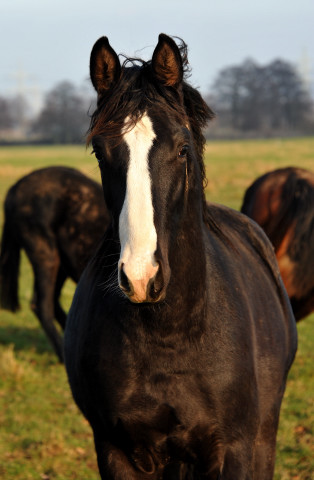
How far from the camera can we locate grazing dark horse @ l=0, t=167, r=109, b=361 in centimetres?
671

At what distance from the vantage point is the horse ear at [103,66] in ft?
8.17

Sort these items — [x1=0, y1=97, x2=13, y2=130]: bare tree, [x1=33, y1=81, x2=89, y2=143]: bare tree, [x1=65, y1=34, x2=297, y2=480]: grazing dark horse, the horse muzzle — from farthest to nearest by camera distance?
1. [x1=0, y1=97, x2=13, y2=130]: bare tree
2. [x1=33, y1=81, x2=89, y2=143]: bare tree
3. [x1=65, y1=34, x2=297, y2=480]: grazing dark horse
4. the horse muzzle

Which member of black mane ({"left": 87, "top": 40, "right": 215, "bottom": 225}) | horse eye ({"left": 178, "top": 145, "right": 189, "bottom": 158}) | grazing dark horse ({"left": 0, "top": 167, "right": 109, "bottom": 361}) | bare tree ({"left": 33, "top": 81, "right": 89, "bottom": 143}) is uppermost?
black mane ({"left": 87, "top": 40, "right": 215, "bottom": 225})

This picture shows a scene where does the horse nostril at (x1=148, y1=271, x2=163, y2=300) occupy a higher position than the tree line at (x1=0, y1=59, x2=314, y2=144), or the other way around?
the horse nostril at (x1=148, y1=271, x2=163, y2=300)

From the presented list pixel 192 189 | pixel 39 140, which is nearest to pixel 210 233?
pixel 192 189

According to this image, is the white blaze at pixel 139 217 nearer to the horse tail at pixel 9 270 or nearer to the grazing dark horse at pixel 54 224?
the grazing dark horse at pixel 54 224

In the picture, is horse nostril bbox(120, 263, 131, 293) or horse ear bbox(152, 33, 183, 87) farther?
horse ear bbox(152, 33, 183, 87)

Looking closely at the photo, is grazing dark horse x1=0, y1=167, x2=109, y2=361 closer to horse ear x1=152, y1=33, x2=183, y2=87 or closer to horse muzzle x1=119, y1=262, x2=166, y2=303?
horse ear x1=152, y1=33, x2=183, y2=87

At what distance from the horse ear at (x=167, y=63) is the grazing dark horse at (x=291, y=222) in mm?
3181

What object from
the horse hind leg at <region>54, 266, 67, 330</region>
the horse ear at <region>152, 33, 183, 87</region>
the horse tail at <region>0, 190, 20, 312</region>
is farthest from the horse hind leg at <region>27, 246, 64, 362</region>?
the horse ear at <region>152, 33, 183, 87</region>

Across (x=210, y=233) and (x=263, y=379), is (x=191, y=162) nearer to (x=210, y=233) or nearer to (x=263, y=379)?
(x=210, y=233)

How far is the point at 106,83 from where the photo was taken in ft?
8.46

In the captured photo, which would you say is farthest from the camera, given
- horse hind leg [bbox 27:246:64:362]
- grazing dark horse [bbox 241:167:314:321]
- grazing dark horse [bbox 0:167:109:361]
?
horse hind leg [bbox 27:246:64:362]

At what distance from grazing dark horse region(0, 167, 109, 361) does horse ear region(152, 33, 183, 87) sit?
4241mm
